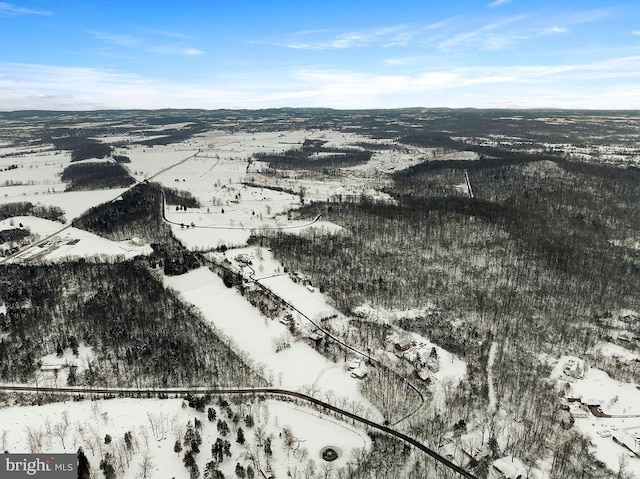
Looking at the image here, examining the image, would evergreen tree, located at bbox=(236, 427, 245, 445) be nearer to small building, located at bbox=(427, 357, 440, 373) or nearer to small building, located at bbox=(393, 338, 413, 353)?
small building, located at bbox=(393, 338, 413, 353)

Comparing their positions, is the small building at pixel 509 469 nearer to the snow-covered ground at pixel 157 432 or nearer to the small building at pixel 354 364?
the snow-covered ground at pixel 157 432

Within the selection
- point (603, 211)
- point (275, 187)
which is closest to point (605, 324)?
point (603, 211)

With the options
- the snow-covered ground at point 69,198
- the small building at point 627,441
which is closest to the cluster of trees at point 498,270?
the small building at point 627,441

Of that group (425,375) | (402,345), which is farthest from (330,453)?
(402,345)

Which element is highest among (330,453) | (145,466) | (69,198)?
(69,198)

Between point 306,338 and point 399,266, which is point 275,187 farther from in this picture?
point 306,338

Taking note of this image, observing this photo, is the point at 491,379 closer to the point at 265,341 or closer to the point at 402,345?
the point at 402,345
